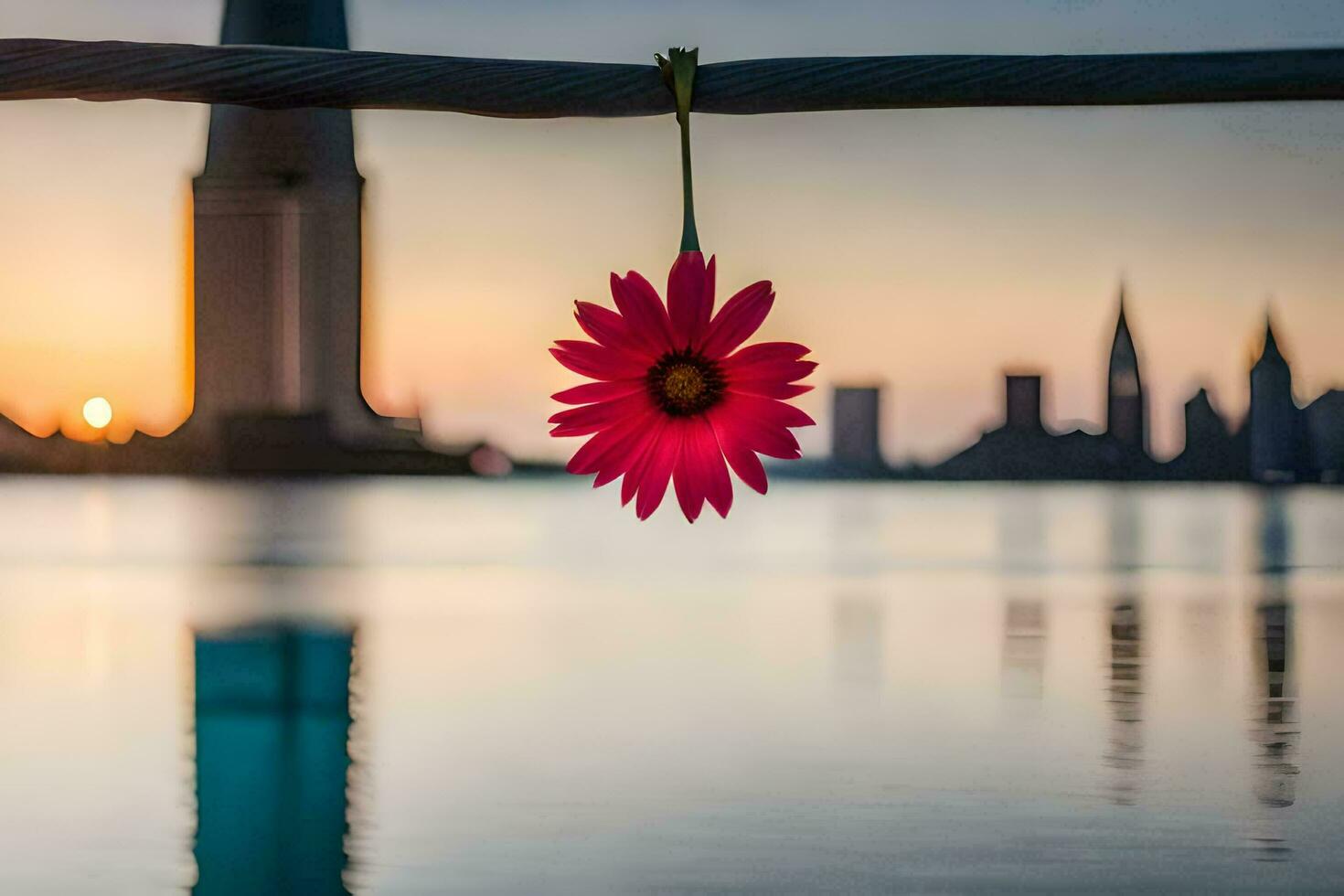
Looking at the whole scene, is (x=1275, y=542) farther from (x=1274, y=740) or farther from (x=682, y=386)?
(x=682, y=386)

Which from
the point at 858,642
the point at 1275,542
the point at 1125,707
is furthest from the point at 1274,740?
the point at 1275,542

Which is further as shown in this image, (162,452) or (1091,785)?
(162,452)

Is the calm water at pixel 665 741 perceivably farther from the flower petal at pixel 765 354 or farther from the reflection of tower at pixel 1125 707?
the flower petal at pixel 765 354

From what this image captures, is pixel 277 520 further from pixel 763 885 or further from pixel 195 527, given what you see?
pixel 763 885

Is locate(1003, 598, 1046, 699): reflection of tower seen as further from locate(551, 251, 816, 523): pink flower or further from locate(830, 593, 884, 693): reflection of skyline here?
locate(551, 251, 816, 523): pink flower

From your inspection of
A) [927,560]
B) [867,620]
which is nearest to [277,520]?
[927,560]

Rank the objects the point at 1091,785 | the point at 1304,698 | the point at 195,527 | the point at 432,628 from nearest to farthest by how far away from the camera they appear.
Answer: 1. the point at 1091,785
2. the point at 1304,698
3. the point at 432,628
4. the point at 195,527
